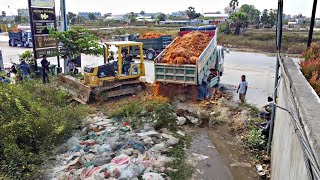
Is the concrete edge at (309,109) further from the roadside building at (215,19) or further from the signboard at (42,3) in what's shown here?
the roadside building at (215,19)

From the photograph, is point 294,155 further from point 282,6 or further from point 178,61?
Answer: point 178,61

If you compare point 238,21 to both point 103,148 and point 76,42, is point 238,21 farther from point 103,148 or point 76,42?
point 103,148

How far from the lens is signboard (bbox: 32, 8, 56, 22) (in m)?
11.4

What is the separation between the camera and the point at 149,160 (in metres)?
5.75

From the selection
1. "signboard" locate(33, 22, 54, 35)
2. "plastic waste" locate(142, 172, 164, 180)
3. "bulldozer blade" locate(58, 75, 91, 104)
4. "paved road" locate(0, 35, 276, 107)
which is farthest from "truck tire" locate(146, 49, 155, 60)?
"plastic waste" locate(142, 172, 164, 180)

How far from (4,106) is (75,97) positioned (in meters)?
3.53

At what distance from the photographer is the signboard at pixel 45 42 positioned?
38.4 feet

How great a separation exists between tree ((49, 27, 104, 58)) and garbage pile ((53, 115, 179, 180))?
17.2 feet

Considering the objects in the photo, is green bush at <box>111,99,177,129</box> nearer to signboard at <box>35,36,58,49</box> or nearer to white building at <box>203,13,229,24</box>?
signboard at <box>35,36,58,49</box>

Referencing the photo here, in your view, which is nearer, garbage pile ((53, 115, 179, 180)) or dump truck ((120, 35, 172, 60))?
garbage pile ((53, 115, 179, 180))

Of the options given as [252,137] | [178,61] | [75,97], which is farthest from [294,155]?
[75,97]

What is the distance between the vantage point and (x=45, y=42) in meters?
12.0

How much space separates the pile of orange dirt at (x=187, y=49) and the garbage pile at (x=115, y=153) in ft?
10.1

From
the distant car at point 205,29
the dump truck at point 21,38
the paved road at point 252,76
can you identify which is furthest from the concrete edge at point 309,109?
the dump truck at point 21,38
